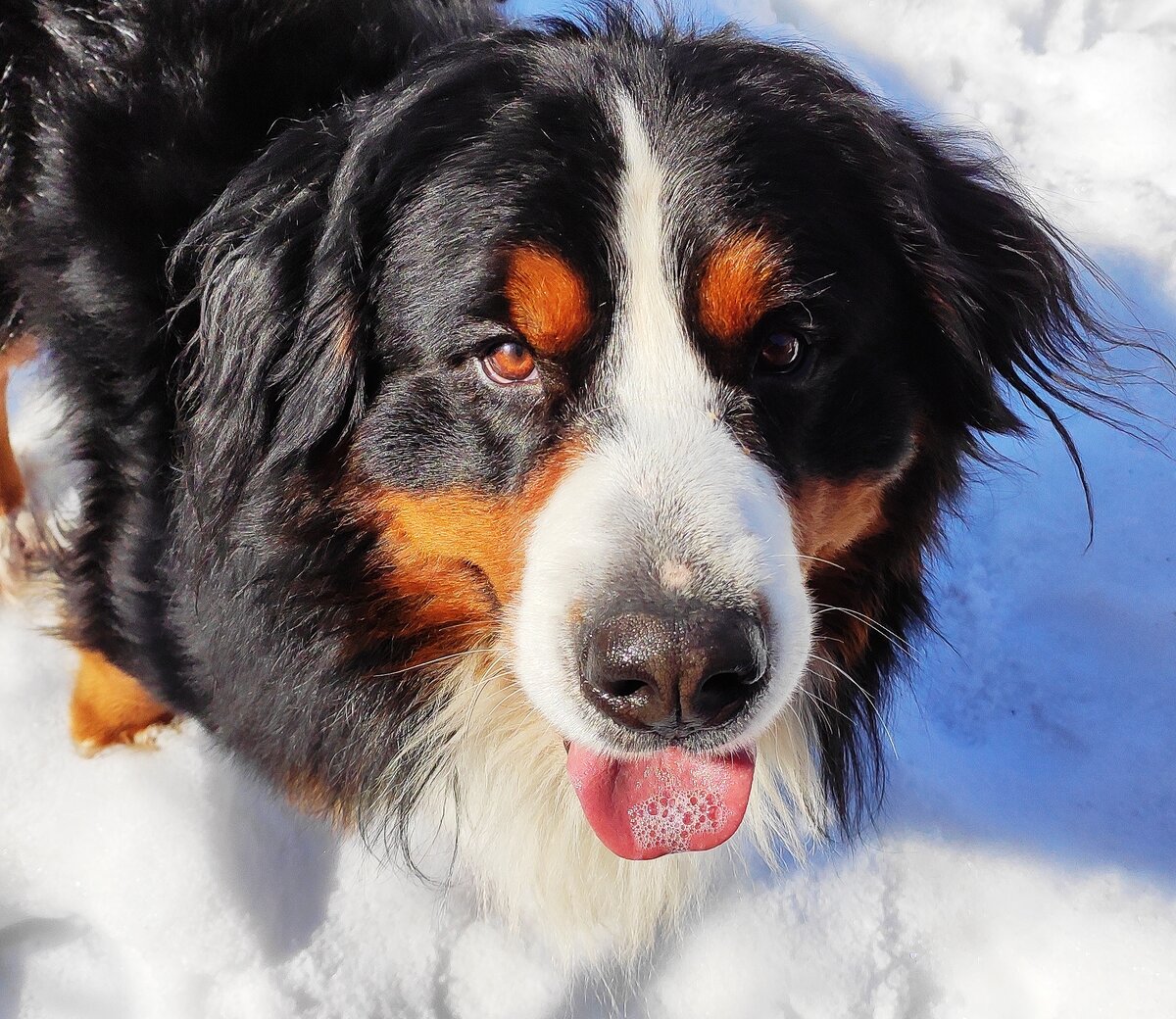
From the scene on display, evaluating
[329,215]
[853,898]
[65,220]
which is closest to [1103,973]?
[853,898]

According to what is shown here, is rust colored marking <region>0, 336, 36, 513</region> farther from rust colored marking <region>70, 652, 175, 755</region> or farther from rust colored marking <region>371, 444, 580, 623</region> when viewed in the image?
rust colored marking <region>371, 444, 580, 623</region>

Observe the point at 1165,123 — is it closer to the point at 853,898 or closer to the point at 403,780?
the point at 853,898

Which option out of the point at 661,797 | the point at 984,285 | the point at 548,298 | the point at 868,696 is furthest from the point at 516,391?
the point at 868,696

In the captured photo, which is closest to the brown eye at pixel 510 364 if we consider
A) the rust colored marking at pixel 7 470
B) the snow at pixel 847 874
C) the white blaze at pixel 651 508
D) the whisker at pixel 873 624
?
the white blaze at pixel 651 508

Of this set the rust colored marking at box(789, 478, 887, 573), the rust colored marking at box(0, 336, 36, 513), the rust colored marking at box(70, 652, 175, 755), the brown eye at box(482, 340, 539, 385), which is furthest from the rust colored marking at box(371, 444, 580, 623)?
the rust colored marking at box(0, 336, 36, 513)

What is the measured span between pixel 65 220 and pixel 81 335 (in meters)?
0.23

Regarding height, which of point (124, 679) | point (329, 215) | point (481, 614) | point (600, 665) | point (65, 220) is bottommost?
point (124, 679)

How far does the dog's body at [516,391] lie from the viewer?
152 cm

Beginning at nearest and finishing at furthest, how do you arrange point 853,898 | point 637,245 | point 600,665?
point 600,665 → point 637,245 → point 853,898

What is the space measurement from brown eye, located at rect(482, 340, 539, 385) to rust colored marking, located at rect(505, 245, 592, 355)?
4 cm

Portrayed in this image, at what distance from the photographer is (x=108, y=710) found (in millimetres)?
2492

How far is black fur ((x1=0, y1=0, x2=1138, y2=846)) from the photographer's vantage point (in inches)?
63.7

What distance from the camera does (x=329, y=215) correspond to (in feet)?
5.58

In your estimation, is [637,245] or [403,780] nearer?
[637,245]
